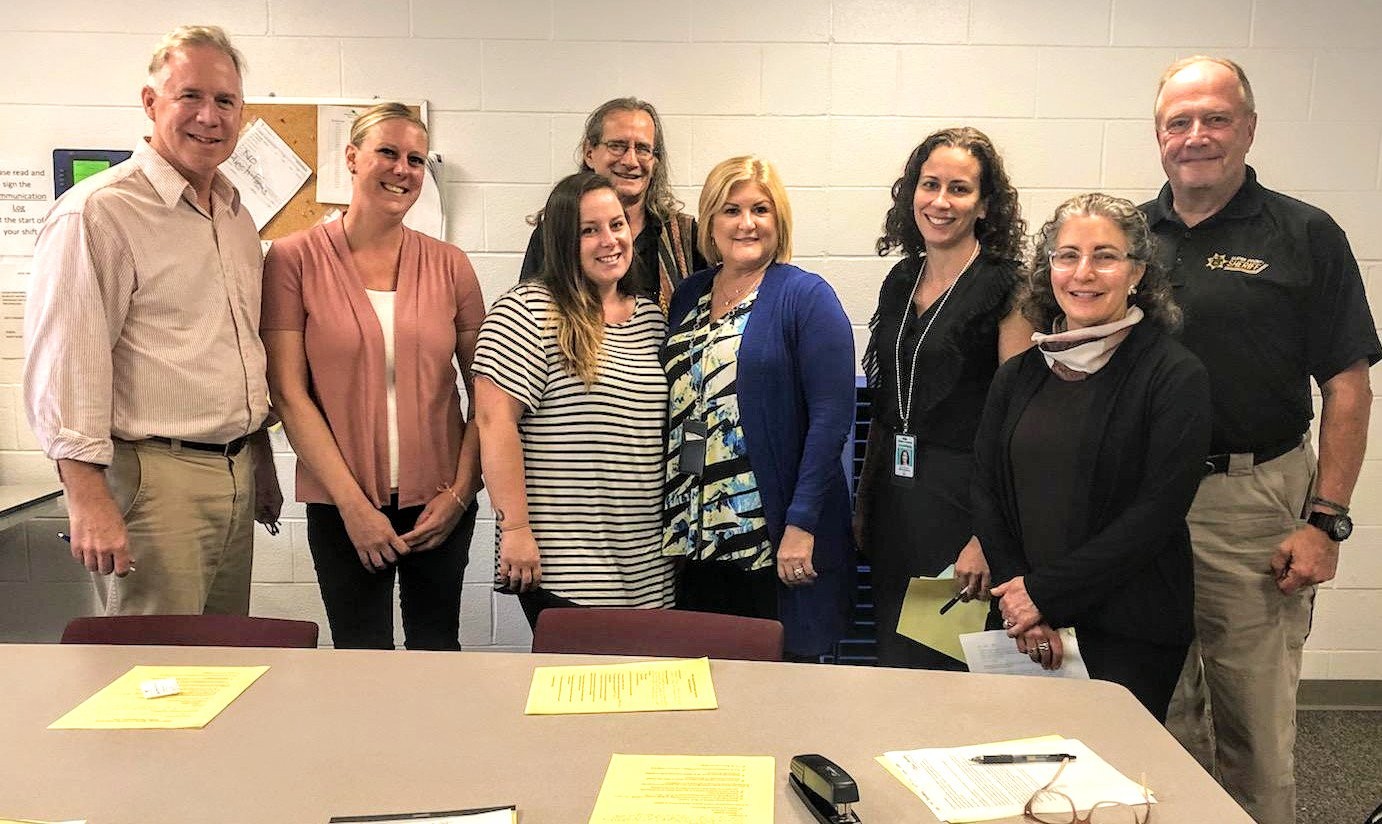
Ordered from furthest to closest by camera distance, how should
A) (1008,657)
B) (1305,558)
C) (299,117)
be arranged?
(299,117)
(1305,558)
(1008,657)

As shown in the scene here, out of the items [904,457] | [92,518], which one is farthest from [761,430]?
[92,518]

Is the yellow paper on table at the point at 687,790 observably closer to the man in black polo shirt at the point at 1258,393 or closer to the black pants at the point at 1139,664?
the black pants at the point at 1139,664

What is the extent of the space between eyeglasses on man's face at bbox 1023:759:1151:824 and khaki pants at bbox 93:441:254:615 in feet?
6.01

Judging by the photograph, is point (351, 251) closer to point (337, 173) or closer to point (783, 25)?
point (337, 173)

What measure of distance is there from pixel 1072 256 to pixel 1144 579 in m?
0.65

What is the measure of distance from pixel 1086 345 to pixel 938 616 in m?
0.66

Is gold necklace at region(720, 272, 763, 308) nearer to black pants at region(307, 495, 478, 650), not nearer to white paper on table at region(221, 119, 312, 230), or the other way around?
black pants at region(307, 495, 478, 650)

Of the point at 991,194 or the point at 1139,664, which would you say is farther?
the point at 991,194

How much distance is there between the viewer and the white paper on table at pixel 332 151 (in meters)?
3.18

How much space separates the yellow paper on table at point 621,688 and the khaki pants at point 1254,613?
129 cm

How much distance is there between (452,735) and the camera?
51.0 inches

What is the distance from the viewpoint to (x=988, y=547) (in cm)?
200

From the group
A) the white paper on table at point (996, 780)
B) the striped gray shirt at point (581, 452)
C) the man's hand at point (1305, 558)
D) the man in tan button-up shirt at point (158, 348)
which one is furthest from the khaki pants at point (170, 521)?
the man's hand at point (1305, 558)

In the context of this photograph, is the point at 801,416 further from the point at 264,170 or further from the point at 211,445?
the point at 264,170
